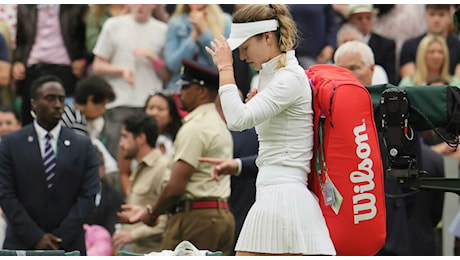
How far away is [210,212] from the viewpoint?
392 inches

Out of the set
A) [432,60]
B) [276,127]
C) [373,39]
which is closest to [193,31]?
[373,39]

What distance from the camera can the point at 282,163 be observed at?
21.8 feet

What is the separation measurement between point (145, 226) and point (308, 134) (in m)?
4.00

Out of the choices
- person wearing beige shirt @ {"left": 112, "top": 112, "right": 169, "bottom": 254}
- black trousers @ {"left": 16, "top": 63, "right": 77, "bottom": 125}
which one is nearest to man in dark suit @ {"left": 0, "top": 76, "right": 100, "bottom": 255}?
person wearing beige shirt @ {"left": 112, "top": 112, "right": 169, "bottom": 254}

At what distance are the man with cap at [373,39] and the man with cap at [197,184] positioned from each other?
3.06 m

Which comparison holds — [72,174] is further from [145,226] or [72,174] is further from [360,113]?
[360,113]

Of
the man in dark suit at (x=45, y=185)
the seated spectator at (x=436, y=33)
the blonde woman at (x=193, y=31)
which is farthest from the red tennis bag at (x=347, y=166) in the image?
the seated spectator at (x=436, y=33)

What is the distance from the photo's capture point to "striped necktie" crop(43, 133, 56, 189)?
9.66 metres

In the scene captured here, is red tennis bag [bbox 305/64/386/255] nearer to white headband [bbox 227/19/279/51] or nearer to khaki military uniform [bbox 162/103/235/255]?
white headband [bbox 227/19/279/51]

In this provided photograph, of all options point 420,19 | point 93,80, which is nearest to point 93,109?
point 93,80

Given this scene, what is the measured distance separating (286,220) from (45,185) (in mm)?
3506

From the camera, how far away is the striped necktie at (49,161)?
966cm

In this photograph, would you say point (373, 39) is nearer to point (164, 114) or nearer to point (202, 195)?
point (164, 114)

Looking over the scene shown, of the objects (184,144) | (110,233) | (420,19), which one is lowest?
(110,233)
